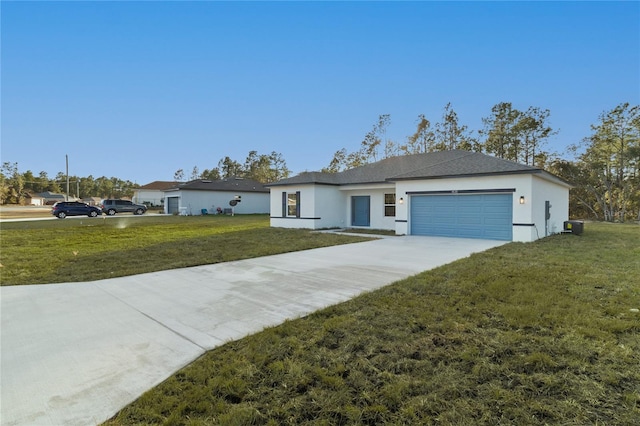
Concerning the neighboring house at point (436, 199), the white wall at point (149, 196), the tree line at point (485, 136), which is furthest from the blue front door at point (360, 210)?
the white wall at point (149, 196)

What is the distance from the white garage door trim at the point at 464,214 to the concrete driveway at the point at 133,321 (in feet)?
17.9

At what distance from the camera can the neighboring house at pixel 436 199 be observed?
456 inches

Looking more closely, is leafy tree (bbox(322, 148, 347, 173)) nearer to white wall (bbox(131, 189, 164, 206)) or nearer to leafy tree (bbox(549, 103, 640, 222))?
leafy tree (bbox(549, 103, 640, 222))

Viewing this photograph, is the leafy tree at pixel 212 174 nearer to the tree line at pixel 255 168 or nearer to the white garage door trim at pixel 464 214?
the tree line at pixel 255 168

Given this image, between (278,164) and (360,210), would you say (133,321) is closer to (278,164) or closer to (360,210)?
(360,210)

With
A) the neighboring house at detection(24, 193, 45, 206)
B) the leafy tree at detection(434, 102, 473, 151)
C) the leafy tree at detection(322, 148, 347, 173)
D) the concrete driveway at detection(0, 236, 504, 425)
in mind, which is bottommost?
the concrete driveway at detection(0, 236, 504, 425)

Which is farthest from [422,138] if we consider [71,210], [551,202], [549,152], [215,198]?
[71,210]

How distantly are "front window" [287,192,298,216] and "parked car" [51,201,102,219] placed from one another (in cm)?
2020

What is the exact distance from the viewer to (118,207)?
3061 cm

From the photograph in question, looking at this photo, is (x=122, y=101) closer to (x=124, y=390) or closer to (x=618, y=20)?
(x=124, y=390)

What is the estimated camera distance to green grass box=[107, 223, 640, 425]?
2.24 m

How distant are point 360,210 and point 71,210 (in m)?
24.8

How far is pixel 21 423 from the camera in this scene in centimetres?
216

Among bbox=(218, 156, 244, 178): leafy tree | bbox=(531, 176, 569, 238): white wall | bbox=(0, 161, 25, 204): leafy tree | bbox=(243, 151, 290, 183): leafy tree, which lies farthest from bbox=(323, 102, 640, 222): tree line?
bbox=(0, 161, 25, 204): leafy tree
